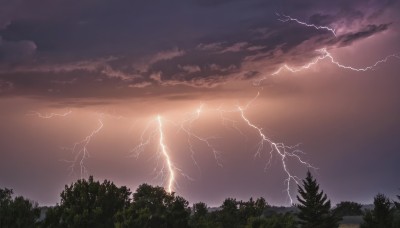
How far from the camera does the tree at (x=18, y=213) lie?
102 ft

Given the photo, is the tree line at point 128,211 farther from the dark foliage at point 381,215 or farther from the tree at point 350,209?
the tree at point 350,209

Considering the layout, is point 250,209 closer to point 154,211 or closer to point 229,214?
point 229,214

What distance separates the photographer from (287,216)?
38875 millimetres

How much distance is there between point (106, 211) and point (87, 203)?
1501mm

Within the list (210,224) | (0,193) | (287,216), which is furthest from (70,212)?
(287,216)

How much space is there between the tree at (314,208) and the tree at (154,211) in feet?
30.4

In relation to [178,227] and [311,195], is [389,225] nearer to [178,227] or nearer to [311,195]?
[311,195]

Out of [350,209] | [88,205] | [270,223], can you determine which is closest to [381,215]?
[270,223]

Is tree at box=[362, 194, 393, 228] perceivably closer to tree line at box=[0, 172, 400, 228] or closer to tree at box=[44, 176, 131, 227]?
tree line at box=[0, 172, 400, 228]

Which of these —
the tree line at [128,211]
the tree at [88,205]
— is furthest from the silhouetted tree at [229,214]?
the tree at [88,205]

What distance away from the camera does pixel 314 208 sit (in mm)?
35812

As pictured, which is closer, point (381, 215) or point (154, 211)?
point (381, 215)

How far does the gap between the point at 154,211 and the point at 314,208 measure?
42.4 feet

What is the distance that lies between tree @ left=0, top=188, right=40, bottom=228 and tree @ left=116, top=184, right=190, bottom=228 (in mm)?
5626
